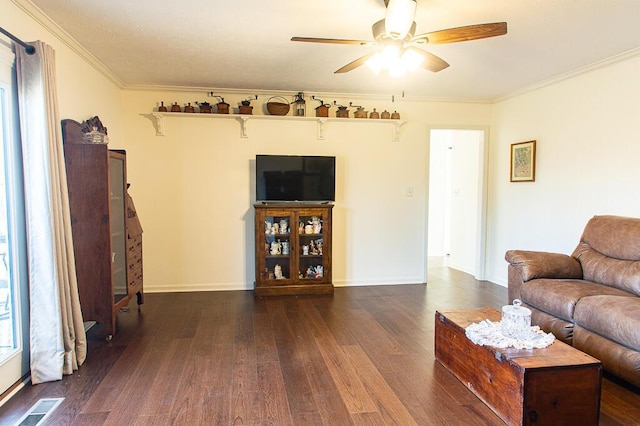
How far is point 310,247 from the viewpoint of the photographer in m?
4.64

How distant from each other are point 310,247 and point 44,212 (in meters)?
2.75

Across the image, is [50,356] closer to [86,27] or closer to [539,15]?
[86,27]

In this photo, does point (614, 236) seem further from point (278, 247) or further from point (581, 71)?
point (278, 247)

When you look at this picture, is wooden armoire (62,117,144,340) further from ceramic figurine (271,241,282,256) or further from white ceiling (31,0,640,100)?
ceramic figurine (271,241,282,256)

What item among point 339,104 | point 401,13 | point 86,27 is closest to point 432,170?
point 339,104

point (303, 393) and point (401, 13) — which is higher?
point (401, 13)

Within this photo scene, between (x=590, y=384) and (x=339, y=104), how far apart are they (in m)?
3.84

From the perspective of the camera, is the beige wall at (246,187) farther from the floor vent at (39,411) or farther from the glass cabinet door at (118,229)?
the floor vent at (39,411)

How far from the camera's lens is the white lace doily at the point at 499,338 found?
2137 mm

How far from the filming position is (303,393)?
2.36m

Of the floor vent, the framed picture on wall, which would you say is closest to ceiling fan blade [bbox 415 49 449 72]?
the framed picture on wall

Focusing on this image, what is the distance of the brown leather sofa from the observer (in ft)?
7.86

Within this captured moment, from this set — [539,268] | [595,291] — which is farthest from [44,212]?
[595,291]

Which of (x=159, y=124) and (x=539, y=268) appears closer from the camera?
(x=539, y=268)
